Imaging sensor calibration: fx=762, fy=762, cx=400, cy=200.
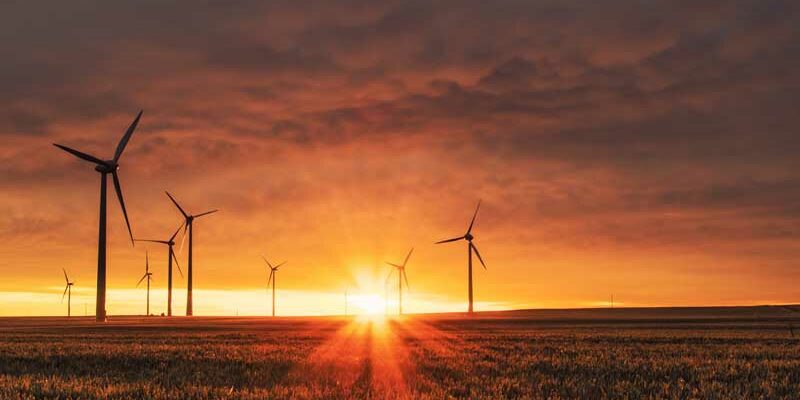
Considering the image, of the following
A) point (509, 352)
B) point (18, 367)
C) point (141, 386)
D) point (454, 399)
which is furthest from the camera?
point (509, 352)

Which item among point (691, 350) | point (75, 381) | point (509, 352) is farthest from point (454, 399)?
point (691, 350)

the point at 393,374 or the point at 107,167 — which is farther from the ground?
the point at 107,167

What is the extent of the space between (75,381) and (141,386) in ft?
7.61

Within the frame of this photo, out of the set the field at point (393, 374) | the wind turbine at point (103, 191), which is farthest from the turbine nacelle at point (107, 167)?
the field at point (393, 374)

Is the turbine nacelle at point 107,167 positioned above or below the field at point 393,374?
above

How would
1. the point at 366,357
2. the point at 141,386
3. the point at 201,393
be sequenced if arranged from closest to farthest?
the point at 201,393 → the point at 141,386 → the point at 366,357

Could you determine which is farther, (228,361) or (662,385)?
(228,361)

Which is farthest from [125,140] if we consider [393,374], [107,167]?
[393,374]

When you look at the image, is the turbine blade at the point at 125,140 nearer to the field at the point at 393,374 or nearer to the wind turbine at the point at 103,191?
the wind turbine at the point at 103,191

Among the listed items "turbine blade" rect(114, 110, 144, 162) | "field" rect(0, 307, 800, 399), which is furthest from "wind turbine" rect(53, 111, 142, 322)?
"field" rect(0, 307, 800, 399)

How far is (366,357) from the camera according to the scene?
30.5m

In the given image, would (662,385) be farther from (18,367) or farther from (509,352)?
(18,367)

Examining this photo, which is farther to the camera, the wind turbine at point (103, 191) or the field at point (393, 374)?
the wind turbine at point (103, 191)

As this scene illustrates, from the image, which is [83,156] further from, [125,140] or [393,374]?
[393,374]
